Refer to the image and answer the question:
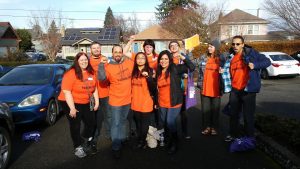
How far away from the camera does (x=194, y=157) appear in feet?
16.1

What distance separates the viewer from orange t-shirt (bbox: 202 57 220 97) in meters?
5.85

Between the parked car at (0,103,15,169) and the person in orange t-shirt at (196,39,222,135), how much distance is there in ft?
11.7

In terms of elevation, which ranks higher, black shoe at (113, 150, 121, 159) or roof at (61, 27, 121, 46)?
roof at (61, 27, 121, 46)

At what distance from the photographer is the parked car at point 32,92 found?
6.46 metres

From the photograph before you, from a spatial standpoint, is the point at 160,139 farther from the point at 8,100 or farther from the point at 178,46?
the point at 8,100

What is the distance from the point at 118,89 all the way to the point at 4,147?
6.43 feet

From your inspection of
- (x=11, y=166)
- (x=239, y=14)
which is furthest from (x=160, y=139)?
(x=239, y=14)

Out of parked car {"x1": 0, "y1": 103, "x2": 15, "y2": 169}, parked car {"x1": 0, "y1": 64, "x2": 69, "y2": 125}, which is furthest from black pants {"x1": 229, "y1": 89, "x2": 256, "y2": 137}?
parked car {"x1": 0, "y1": 64, "x2": 69, "y2": 125}

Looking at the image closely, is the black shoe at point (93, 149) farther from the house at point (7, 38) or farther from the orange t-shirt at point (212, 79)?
the house at point (7, 38)

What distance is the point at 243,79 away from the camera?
516 cm

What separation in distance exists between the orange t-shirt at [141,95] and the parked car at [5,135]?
6.77 feet

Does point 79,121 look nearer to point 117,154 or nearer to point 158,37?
point 117,154

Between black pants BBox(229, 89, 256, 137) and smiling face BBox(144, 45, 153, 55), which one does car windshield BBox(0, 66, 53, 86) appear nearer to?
smiling face BBox(144, 45, 153, 55)

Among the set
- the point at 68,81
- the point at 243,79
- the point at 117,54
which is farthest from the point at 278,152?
the point at 68,81
